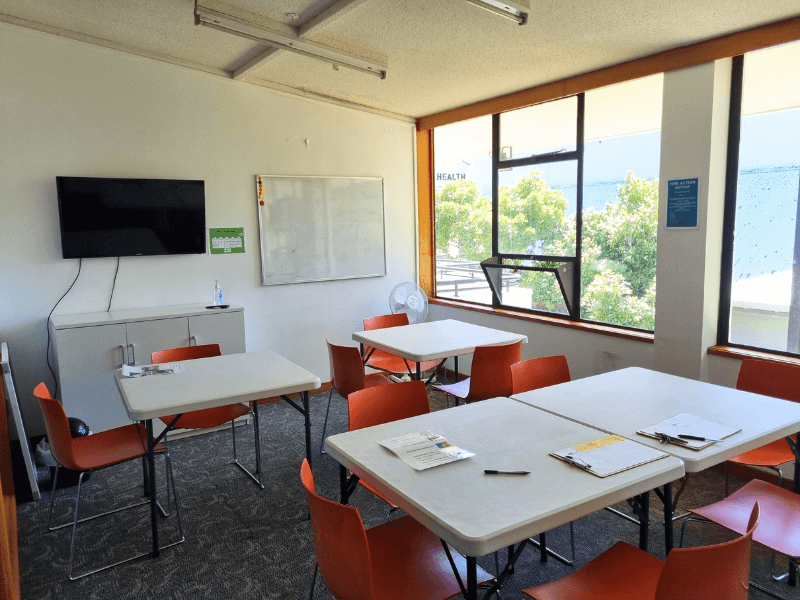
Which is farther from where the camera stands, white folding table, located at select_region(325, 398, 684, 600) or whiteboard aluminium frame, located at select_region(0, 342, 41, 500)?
whiteboard aluminium frame, located at select_region(0, 342, 41, 500)

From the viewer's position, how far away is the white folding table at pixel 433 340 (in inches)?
146

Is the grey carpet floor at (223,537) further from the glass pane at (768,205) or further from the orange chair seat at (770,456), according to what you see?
the glass pane at (768,205)

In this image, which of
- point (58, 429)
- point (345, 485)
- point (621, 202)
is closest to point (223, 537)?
point (58, 429)

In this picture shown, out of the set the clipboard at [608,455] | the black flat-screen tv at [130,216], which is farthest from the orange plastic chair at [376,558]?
the black flat-screen tv at [130,216]

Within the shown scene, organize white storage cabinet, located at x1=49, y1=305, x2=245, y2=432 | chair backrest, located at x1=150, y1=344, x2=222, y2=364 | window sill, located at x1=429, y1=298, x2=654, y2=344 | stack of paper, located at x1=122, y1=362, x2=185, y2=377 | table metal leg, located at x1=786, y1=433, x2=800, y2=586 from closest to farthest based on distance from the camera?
1. table metal leg, located at x1=786, y1=433, x2=800, y2=586
2. stack of paper, located at x1=122, y1=362, x2=185, y2=377
3. chair backrest, located at x1=150, y1=344, x2=222, y2=364
4. white storage cabinet, located at x1=49, y1=305, x2=245, y2=432
5. window sill, located at x1=429, y1=298, x2=654, y2=344

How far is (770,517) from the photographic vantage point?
7.29 feet

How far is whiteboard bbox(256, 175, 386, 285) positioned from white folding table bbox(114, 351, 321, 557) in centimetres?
205

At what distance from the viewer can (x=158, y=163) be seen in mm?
4805

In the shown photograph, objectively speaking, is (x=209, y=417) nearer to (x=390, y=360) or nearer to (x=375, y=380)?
(x=375, y=380)

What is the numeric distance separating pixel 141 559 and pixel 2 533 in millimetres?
868

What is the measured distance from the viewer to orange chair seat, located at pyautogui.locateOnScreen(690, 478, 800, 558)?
2053 mm

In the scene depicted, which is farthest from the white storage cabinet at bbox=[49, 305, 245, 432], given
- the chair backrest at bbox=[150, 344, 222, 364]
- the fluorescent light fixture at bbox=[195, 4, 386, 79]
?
the fluorescent light fixture at bbox=[195, 4, 386, 79]

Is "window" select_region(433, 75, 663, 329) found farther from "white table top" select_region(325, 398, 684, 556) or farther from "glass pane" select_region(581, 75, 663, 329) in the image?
"white table top" select_region(325, 398, 684, 556)

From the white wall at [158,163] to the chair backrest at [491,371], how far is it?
8.07 ft
